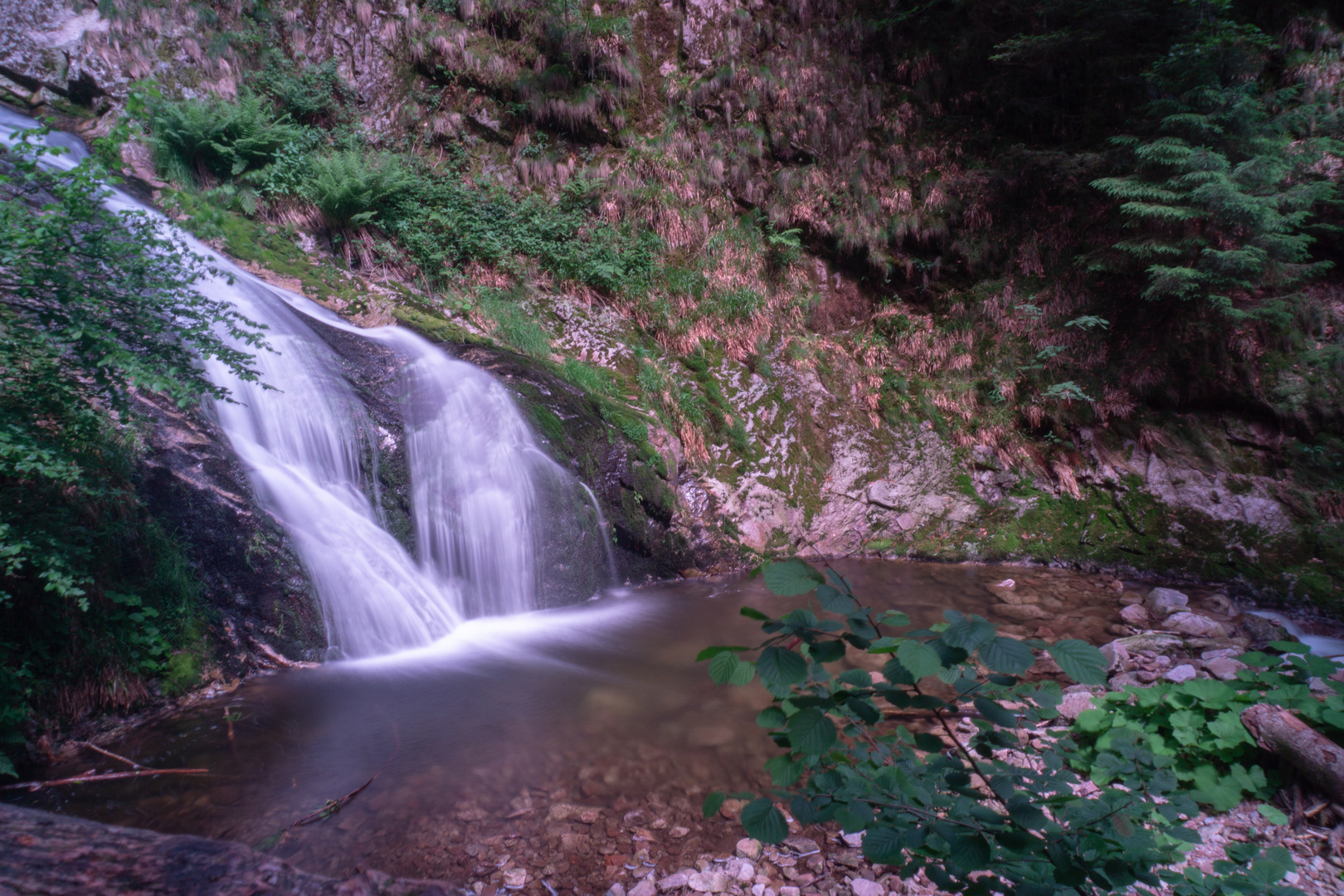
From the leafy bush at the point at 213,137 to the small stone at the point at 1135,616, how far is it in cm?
1161

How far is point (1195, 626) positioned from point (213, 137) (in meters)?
12.3

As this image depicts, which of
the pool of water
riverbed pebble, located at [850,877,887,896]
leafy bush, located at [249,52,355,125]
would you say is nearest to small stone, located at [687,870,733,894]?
the pool of water

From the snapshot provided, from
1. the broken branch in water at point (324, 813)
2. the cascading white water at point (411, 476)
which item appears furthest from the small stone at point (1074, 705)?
the cascading white water at point (411, 476)

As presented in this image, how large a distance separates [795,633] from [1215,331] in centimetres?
995

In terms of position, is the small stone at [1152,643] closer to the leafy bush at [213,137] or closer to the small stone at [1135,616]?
the small stone at [1135,616]

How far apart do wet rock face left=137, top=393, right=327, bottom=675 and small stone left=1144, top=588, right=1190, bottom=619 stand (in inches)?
296

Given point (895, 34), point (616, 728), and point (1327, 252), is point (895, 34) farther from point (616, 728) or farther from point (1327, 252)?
point (616, 728)

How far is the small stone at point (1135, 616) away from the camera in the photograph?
5219mm

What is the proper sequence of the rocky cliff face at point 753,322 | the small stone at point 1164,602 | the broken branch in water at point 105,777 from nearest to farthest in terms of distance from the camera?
the broken branch in water at point 105,777, the small stone at point 1164,602, the rocky cliff face at point 753,322

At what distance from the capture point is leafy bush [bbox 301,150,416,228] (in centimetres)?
774

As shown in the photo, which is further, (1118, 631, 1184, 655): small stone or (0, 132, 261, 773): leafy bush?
(1118, 631, 1184, 655): small stone

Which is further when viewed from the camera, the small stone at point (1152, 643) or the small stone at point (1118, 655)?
the small stone at point (1152, 643)

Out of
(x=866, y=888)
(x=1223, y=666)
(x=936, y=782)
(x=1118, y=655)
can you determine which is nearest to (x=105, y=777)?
(x=866, y=888)

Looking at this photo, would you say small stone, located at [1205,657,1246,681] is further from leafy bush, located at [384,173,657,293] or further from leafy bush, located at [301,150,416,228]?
leafy bush, located at [301,150,416,228]
